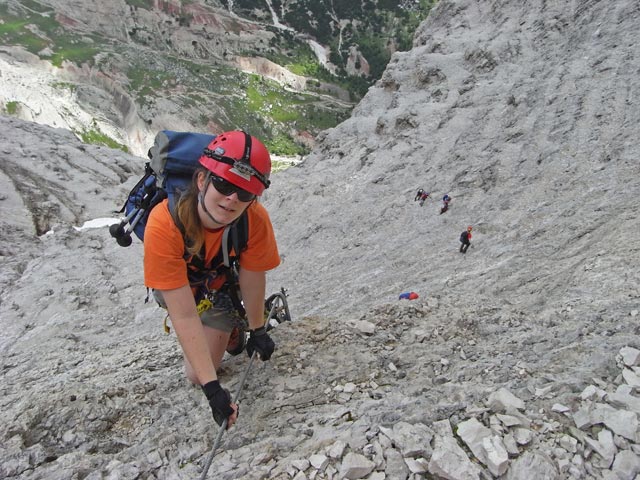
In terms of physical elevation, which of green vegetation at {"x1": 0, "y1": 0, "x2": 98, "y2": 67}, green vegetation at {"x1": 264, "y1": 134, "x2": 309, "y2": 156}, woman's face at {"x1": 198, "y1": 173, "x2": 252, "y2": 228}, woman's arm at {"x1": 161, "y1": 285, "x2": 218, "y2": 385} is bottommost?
green vegetation at {"x1": 264, "y1": 134, "x2": 309, "y2": 156}

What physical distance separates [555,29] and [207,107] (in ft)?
308

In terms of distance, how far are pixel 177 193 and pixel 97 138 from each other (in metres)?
90.4

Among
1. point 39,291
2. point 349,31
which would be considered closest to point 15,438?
point 39,291

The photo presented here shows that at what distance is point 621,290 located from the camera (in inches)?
284

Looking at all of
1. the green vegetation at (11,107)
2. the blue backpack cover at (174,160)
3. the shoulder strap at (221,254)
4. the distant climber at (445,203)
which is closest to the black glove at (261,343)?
the shoulder strap at (221,254)

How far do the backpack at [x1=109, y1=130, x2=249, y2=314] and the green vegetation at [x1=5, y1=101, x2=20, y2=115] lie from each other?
8310 centimetres

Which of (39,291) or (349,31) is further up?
(349,31)

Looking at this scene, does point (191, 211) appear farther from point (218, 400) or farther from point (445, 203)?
point (445, 203)

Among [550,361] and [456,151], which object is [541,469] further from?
[456,151]

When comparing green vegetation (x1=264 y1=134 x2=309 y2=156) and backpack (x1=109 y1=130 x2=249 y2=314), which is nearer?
backpack (x1=109 y1=130 x2=249 y2=314)

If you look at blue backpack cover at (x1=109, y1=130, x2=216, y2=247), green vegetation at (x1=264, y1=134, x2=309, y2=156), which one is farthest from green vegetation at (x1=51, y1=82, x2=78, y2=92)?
blue backpack cover at (x1=109, y1=130, x2=216, y2=247)

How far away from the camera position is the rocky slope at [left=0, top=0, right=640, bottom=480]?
153 inches

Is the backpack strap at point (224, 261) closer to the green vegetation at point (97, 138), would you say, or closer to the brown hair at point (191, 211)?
the brown hair at point (191, 211)

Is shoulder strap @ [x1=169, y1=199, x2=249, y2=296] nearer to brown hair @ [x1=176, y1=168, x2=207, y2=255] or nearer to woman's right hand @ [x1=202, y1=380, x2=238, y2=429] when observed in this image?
brown hair @ [x1=176, y1=168, x2=207, y2=255]
